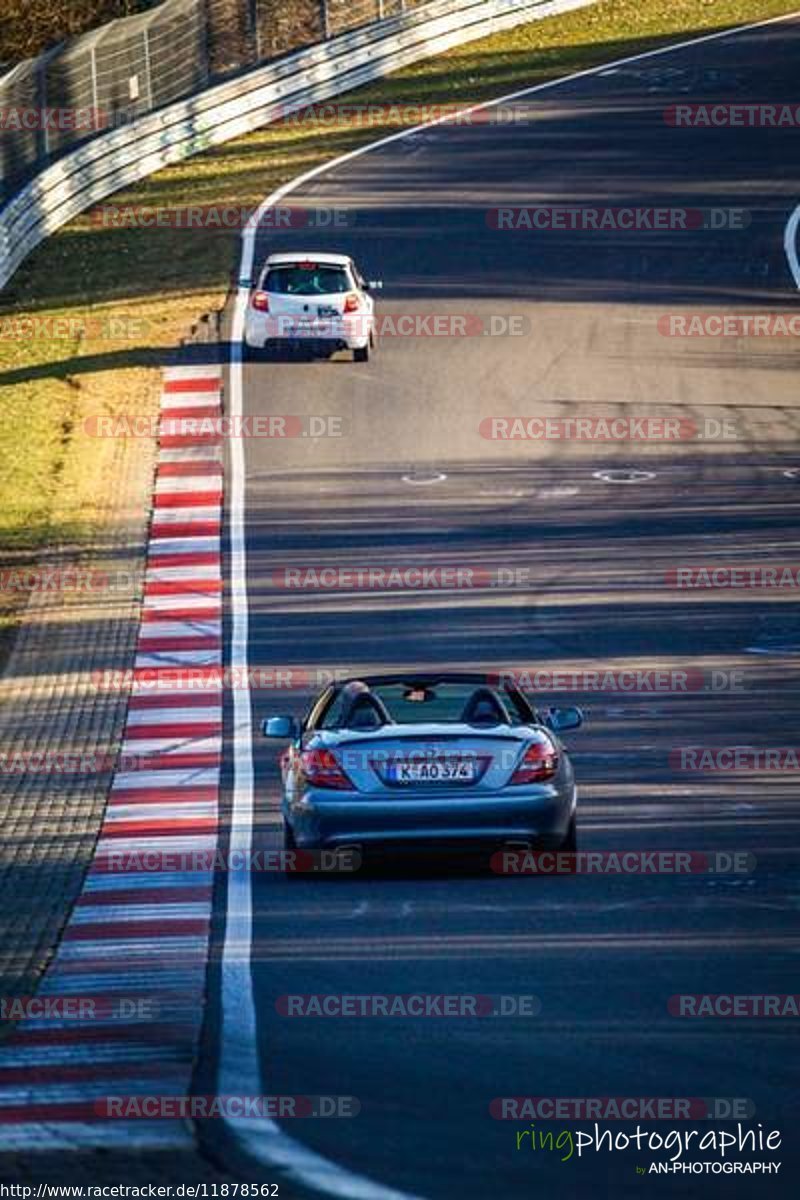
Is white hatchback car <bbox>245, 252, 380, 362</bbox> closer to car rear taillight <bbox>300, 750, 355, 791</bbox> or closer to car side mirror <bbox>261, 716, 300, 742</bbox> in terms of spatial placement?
car side mirror <bbox>261, 716, 300, 742</bbox>

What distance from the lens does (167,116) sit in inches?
1884

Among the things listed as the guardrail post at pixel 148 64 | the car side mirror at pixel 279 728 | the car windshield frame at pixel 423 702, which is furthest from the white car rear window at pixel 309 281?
the car side mirror at pixel 279 728

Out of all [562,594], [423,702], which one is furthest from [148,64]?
[423,702]

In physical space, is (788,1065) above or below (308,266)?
below

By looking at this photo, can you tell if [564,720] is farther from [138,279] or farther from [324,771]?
[138,279]

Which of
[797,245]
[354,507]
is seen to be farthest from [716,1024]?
[797,245]

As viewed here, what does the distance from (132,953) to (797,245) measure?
3074cm

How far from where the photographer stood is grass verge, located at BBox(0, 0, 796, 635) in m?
31.6

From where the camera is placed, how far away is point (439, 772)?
15.3 meters

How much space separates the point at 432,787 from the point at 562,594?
411 inches

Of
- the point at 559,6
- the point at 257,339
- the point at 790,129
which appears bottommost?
the point at 257,339

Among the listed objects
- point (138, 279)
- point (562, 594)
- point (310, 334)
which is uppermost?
point (138, 279)

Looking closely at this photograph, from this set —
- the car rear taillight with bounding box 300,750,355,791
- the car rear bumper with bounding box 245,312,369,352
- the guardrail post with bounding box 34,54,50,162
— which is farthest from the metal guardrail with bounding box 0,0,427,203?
the car rear taillight with bounding box 300,750,355,791

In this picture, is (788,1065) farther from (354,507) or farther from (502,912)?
(354,507)
